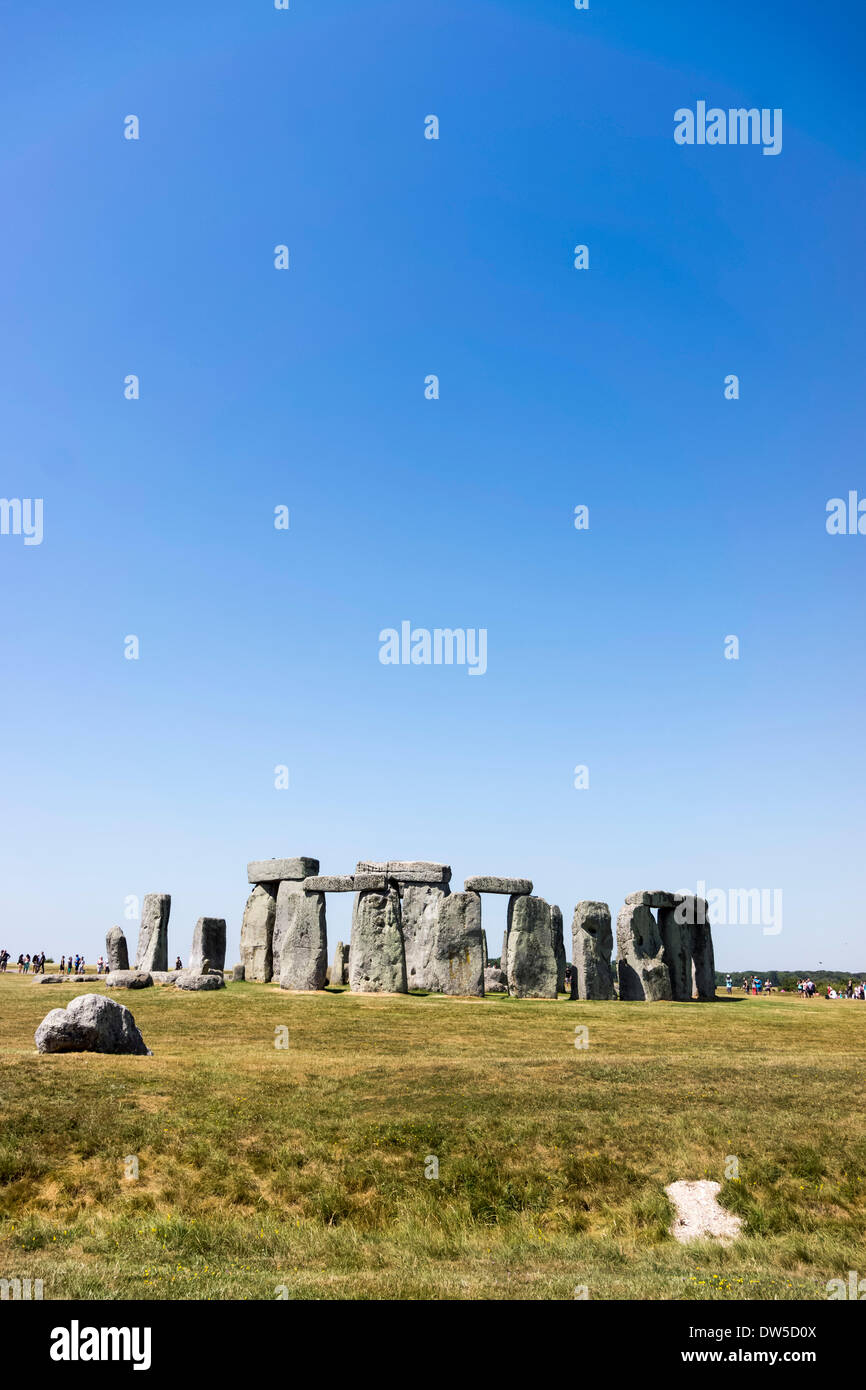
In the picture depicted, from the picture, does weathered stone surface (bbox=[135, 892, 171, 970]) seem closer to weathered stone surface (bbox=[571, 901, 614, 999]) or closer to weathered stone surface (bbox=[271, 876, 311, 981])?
weathered stone surface (bbox=[271, 876, 311, 981])

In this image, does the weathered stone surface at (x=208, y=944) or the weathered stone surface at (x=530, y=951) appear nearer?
the weathered stone surface at (x=530, y=951)

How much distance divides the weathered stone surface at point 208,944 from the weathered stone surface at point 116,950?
12.0ft

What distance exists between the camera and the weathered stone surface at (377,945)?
1176 inches

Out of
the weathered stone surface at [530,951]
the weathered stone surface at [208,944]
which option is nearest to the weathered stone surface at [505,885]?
the weathered stone surface at [530,951]

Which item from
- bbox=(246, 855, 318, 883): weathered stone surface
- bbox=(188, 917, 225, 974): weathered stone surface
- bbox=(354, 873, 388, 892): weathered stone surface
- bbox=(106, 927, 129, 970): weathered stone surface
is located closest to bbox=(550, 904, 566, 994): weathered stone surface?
bbox=(354, 873, 388, 892): weathered stone surface

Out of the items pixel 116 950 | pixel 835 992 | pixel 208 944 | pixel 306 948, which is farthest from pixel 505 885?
pixel 835 992

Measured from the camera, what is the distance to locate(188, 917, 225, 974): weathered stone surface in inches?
1400

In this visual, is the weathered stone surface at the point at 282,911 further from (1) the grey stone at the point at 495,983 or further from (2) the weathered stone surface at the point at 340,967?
(1) the grey stone at the point at 495,983

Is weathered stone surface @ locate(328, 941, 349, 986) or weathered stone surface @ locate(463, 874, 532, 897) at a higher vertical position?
weathered stone surface @ locate(463, 874, 532, 897)

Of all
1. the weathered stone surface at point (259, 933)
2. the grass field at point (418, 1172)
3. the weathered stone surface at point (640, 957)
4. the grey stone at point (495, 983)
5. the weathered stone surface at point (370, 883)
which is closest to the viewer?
the grass field at point (418, 1172)

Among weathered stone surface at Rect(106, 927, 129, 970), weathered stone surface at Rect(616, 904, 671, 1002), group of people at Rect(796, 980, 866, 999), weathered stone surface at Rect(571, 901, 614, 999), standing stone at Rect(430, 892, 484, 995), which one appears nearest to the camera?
standing stone at Rect(430, 892, 484, 995)

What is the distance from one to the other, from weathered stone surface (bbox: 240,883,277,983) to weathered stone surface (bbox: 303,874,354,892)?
216 inches

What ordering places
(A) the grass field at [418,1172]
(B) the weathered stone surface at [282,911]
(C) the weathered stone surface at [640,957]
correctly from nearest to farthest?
1. (A) the grass field at [418,1172]
2. (C) the weathered stone surface at [640,957]
3. (B) the weathered stone surface at [282,911]
